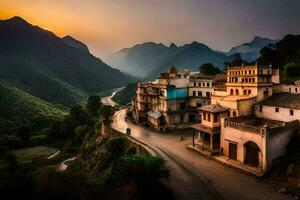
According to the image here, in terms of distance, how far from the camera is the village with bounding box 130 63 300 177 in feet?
93.5

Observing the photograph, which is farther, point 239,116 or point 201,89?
point 201,89

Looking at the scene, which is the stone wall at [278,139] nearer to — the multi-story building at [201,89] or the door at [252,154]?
the door at [252,154]

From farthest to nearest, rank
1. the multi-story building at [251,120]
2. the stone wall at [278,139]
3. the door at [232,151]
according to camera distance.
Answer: the door at [232,151]
the multi-story building at [251,120]
the stone wall at [278,139]

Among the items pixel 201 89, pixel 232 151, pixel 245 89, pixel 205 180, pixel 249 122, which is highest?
pixel 201 89

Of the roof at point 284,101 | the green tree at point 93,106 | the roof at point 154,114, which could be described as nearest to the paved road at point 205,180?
the roof at point 284,101

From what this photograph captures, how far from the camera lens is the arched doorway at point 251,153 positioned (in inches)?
1121

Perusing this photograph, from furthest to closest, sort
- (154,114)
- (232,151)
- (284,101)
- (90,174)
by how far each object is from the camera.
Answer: (154,114), (90,174), (284,101), (232,151)

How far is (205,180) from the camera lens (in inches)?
1067

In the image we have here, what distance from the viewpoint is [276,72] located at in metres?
43.2

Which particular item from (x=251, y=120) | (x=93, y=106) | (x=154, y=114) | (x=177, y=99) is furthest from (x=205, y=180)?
(x=93, y=106)

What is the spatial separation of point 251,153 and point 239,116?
6429 millimetres

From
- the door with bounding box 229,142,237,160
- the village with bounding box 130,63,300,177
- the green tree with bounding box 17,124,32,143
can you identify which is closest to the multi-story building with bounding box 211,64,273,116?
the village with bounding box 130,63,300,177

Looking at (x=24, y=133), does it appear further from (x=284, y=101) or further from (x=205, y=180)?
(x=284, y=101)

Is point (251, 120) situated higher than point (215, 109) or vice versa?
point (215, 109)
